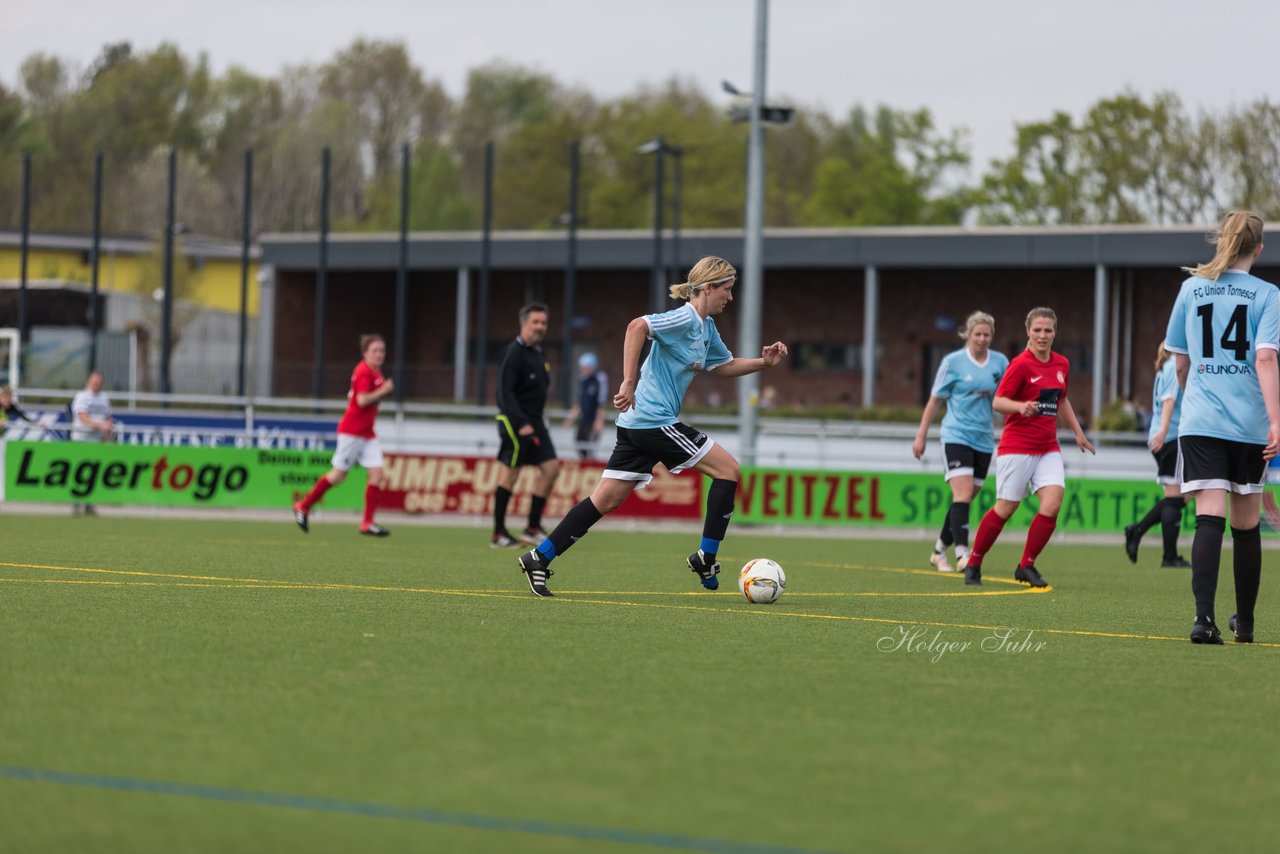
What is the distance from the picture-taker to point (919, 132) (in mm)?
66562

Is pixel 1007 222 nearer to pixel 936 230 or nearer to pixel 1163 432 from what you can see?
pixel 936 230

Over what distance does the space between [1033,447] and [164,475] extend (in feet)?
44.8

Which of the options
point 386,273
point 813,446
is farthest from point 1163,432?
point 386,273

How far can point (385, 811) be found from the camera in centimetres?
434

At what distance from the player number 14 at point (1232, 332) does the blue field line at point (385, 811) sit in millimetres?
4885

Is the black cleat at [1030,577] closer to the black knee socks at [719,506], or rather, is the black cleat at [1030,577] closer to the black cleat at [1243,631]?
the black knee socks at [719,506]

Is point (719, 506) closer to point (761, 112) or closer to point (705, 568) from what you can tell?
point (705, 568)

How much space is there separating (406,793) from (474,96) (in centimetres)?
8576

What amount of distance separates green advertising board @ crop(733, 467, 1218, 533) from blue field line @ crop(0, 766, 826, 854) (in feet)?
58.7

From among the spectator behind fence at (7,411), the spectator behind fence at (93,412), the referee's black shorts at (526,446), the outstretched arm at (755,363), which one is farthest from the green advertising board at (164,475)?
the outstretched arm at (755,363)

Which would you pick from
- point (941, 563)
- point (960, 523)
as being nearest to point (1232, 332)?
point (960, 523)

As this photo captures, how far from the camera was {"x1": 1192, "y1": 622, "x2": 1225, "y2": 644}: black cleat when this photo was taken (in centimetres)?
838

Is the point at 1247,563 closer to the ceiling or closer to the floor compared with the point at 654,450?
closer to the floor

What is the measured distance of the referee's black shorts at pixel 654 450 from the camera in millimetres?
9953
